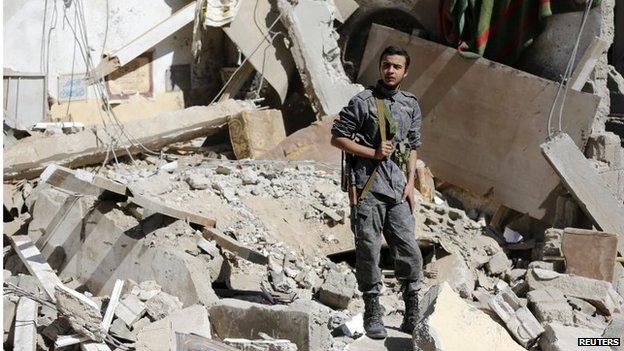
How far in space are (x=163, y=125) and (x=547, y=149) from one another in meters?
3.93

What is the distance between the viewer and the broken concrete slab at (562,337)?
18.4 ft

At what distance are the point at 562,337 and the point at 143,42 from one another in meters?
6.38

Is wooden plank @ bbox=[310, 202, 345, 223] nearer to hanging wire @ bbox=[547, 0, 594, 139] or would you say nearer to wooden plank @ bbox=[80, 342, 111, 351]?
hanging wire @ bbox=[547, 0, 594, 139]

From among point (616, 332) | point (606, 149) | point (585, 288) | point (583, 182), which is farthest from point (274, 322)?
point (606, 149)

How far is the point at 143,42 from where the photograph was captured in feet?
34.6

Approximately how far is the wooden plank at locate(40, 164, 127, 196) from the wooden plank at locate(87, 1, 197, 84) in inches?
108

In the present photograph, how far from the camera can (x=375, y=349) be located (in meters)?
5.66

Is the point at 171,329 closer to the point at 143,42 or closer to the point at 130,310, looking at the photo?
the point at 130,310

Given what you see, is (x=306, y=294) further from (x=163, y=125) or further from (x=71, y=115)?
(x=71, y=115)

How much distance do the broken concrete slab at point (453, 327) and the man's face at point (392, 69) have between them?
50.2 inches

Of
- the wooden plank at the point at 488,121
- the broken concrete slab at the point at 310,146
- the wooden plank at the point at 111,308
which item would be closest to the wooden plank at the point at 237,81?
the broken concrete slab at the point at 310,146

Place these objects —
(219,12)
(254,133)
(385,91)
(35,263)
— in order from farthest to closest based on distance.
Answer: (219,12) < (254,133) < (35,263) < (385,91)

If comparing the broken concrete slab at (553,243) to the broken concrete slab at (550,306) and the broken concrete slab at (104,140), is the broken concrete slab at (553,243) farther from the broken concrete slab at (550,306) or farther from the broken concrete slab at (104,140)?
the broken concrete slab at (104,140)

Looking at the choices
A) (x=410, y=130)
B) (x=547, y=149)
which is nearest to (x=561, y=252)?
(x=547, y=149)
